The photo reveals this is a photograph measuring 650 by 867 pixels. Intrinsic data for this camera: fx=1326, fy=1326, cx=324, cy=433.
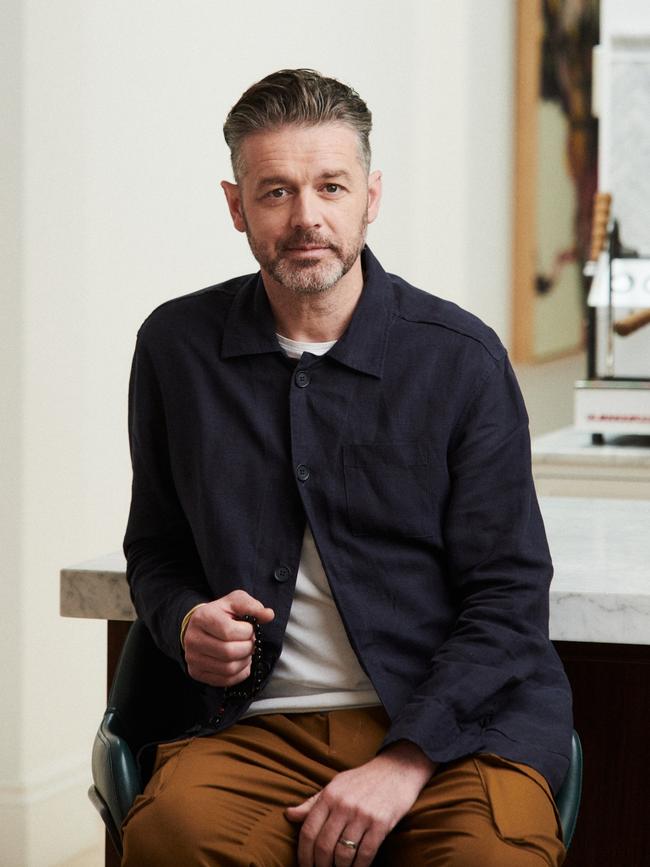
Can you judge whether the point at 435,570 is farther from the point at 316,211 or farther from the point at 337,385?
the point at 316,211

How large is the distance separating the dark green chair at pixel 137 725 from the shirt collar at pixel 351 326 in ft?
1.04

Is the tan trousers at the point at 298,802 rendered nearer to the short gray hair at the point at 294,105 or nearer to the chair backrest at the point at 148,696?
the chair backrest at the point at 148,696

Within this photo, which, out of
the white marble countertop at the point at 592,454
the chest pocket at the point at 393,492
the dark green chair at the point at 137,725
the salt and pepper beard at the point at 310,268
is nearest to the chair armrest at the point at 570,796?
the dark green chair at the point at 137,725

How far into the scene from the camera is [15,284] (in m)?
2.55

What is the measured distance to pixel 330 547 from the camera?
4.34ft

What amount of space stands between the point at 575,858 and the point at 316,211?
0.80 metres

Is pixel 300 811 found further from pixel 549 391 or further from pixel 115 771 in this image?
pixel 549 391

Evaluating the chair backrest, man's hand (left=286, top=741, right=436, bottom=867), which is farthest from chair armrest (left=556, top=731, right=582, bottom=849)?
the chair backrest

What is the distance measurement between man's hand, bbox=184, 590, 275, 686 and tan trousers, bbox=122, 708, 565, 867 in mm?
70

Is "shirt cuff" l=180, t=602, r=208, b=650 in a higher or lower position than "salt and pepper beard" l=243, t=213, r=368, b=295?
lower

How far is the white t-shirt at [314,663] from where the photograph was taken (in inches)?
51.8

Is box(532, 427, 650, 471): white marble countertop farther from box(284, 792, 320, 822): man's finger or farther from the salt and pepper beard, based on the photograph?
box(284, 792, 320, 822): man's finger

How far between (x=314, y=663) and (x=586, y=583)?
31cm

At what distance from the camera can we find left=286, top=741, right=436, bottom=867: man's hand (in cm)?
117
